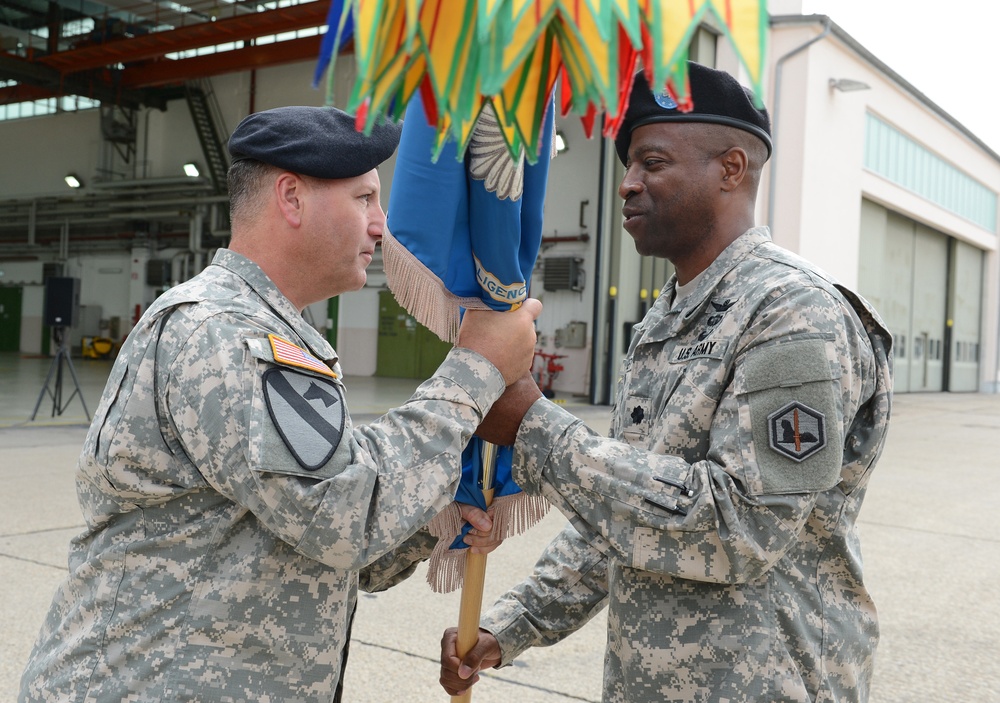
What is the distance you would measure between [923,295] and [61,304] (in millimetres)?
22447

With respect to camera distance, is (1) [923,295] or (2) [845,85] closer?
(2) [845,85]

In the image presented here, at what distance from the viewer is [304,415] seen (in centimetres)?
147

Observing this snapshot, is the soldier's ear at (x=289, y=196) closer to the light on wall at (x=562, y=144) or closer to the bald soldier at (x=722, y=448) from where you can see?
the bald soldier at (x=722, y=448)

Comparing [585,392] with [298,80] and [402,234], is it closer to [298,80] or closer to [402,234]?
[298,80]

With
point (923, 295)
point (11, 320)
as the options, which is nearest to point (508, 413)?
point (923, 295)

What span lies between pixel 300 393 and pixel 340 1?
64cm

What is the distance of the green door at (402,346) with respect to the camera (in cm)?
2167

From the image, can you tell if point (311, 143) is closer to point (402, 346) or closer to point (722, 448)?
point (722, 448)

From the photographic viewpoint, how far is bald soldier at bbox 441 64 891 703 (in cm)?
152

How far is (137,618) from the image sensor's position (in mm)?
1504

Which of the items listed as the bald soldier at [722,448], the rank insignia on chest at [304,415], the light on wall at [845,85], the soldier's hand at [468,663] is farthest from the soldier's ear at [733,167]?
the light on wall at [845,85]

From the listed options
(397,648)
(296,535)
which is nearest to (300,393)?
(296,535)

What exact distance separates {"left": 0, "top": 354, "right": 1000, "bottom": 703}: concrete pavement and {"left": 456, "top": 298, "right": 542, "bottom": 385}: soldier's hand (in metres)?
1.94

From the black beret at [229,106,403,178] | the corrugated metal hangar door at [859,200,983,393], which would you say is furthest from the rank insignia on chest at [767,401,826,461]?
the corrugated metal hangar door at [859,200,983,393]
